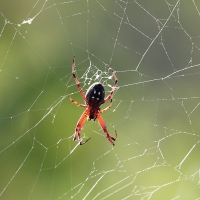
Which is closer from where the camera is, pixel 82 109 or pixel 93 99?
pixel 93 99

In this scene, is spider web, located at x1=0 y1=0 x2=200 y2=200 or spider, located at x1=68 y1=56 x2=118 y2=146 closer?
spider, located at x1=68 y1=56 x2=118 y2=146

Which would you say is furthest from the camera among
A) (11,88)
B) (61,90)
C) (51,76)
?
(11,88)

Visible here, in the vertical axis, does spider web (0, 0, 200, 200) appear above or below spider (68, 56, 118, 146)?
above

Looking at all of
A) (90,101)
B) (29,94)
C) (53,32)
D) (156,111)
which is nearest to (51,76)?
(29,94)

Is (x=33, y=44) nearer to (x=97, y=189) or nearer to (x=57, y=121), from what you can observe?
(x=57, y=121)

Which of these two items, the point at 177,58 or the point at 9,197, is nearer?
the point at 9,197

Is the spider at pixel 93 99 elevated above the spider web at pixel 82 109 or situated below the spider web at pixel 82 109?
below

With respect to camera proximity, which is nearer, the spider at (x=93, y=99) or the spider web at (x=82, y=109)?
the spider at (x=93, y=99)

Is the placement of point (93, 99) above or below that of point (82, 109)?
below
